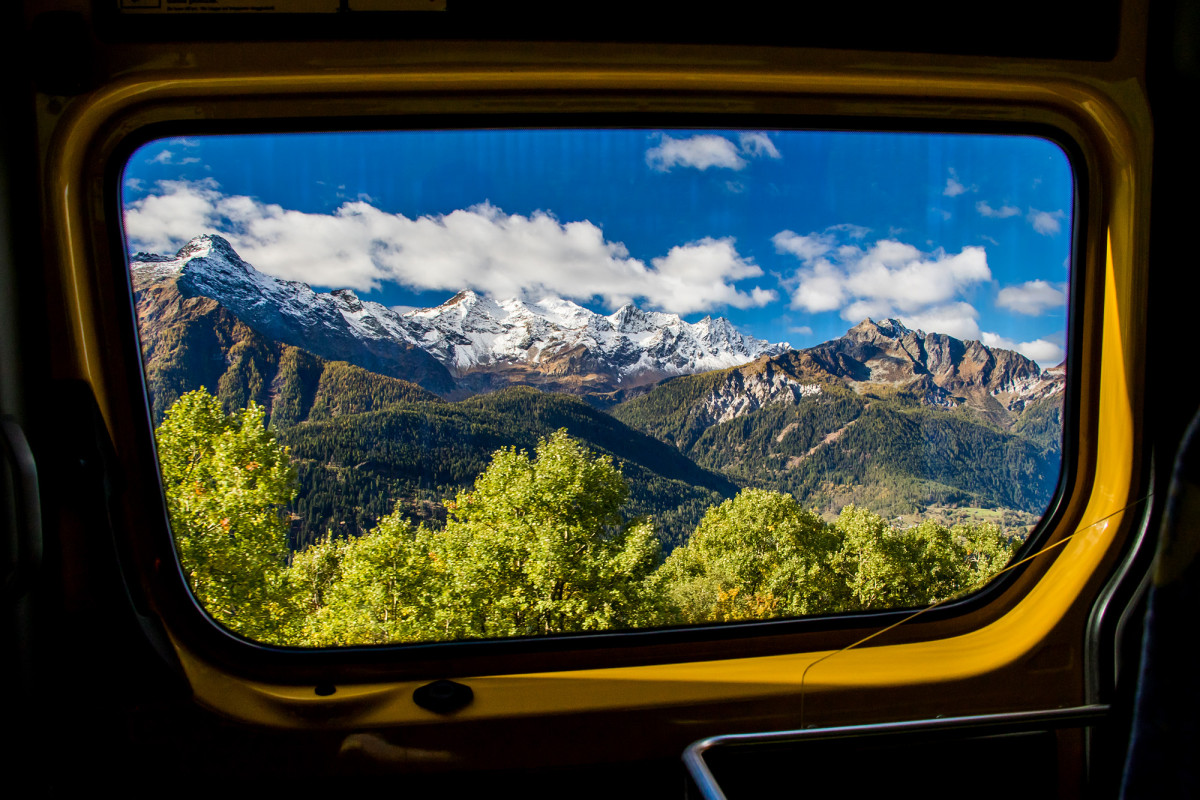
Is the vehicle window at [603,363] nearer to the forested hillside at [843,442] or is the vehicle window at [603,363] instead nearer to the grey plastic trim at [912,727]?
the forested hillside at [843,442]

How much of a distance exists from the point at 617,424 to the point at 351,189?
1.41 m

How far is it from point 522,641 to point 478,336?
134cm

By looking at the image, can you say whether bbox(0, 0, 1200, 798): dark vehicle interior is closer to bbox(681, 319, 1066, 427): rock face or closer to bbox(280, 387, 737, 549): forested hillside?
bbox(280, 387, 737, 549): forested hillside

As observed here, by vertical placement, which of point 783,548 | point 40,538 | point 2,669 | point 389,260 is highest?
point 389,260

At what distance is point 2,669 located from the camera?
4.06 feet

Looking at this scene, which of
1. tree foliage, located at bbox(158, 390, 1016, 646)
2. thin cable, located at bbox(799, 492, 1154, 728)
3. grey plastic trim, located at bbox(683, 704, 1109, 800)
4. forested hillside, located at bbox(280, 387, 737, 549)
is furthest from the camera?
forested hillside, located at bbox(280, 387, 737, 549)

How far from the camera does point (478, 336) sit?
8.37 feet

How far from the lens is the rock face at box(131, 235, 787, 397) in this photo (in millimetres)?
2121

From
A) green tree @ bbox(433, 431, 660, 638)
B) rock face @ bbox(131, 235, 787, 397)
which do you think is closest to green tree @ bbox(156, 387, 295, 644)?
rock face @ bbox(131, 235, 787, 397)

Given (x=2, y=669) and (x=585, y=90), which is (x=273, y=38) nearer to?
(x=585, y=90)

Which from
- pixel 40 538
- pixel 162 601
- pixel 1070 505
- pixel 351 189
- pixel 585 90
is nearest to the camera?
pixel 40 538

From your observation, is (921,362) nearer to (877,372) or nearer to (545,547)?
(877,372)

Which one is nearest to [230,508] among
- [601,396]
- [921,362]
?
[601,396]

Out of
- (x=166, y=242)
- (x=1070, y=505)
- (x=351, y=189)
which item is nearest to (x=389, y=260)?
(x=351, y=189)
